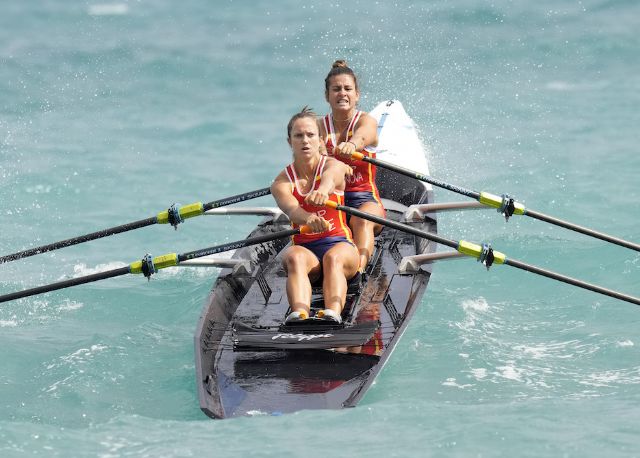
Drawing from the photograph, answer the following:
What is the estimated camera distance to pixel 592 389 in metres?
6.55

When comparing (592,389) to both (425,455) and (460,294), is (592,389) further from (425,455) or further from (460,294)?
(460,294)

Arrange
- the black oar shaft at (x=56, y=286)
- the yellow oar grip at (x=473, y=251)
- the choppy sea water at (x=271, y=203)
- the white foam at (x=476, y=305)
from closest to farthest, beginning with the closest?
the choppy sea water at (x=271, y=203) → the black oar shaft at (x=56, y=286) → the yellow oar grip at (x=473, y=251) → the white foam at (x=476, y=305)

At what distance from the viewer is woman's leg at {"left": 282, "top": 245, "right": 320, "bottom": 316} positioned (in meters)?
6.69

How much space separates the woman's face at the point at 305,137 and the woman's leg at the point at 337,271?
675 mm

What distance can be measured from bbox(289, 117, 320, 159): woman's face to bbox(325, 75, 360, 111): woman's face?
3.34ft

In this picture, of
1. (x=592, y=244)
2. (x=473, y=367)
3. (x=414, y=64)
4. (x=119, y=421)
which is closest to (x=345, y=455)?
(x=119, y=421)

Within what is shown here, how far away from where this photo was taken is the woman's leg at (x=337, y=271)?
6762mm

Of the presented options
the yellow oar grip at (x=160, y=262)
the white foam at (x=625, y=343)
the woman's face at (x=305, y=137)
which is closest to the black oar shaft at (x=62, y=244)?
the yellow oar grip at (x=160, y=262)

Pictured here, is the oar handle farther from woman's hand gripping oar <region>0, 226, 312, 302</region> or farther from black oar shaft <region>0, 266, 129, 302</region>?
black oar shaft <region>0, 266, 129, 302</region>

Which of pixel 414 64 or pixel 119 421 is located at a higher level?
pixel 414 64

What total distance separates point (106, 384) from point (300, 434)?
1.69m

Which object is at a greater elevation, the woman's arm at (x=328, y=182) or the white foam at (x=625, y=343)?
the woman's arm at (x=328, y=182)

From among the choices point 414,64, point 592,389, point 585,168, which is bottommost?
point 592,389

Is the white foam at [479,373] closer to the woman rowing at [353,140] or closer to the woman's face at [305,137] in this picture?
the woman rowing at [353,140]
